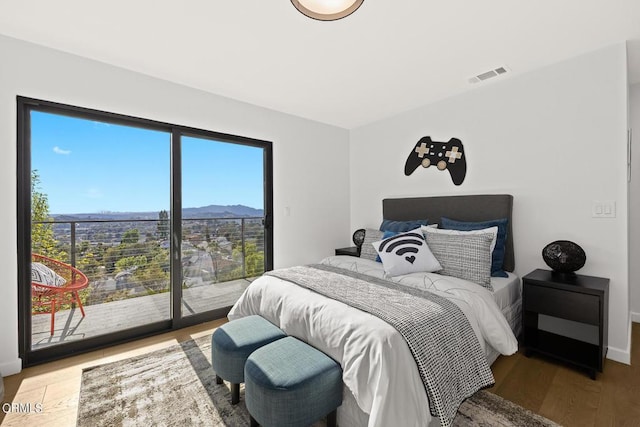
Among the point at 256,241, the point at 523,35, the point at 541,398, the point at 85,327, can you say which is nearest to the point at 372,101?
the point at 523,35

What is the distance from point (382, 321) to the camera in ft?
4.96

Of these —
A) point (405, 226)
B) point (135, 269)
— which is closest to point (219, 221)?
point (135, 269)

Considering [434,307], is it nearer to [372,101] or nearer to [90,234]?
[372,101]

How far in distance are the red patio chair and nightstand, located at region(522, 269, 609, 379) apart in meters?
3.94

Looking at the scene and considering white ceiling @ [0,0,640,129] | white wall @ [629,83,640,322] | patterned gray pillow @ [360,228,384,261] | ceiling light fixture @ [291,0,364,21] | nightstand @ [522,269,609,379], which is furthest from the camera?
patterned gray pillow @ [360,228,384,261]

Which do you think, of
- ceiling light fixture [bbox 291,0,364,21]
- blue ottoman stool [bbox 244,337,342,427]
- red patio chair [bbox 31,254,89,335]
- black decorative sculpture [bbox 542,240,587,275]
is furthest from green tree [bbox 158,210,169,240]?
black decorative sculpture [bbox 542,240,587,275]

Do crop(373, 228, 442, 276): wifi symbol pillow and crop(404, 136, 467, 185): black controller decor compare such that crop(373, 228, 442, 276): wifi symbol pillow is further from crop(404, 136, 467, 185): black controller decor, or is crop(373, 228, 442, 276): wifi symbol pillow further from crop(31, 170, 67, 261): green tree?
crop(31, 170, 67, 261): green tree

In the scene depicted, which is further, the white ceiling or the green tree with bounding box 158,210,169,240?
the green tree with bounding box 158,210,169,240

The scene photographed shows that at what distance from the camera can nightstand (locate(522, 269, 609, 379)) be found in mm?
2047

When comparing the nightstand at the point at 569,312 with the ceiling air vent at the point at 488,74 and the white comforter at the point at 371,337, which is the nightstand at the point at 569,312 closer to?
the white comforter at the point at 371,337

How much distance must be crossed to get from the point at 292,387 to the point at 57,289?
2538 mm

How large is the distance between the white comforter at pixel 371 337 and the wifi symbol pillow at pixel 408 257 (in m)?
0.10

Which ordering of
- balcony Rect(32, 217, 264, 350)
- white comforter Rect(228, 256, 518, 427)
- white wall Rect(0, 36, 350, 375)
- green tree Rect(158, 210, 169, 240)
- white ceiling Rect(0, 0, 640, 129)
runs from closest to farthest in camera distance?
white comforter Rect(228, 256, 518, 427) → white ceiling Rect(0, 0, 640, 129) → white wall Rect(0, 36, 350, 375) → balcony Rect(32, 217, 264, 350) → green tree Rect(158, 210, 169, 240)

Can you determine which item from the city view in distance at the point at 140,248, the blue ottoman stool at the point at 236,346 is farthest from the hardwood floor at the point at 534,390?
the blue ottoman stool at the point at 236,346
